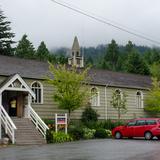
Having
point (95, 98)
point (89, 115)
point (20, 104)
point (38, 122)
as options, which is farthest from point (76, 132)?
point (95, 98)

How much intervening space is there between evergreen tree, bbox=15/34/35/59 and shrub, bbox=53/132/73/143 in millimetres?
48784

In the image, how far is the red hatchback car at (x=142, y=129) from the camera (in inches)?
1241

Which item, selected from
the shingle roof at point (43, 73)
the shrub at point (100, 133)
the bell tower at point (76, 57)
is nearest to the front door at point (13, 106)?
the shingle roof at point (43, 73)

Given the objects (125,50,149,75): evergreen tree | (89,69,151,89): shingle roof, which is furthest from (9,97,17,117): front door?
(125,50,149,75): evergreen tree

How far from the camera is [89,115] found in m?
39.6

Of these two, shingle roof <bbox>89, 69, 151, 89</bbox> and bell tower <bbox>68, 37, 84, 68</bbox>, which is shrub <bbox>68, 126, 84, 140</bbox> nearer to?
shingle roof <bbox>89, 69, 151, 89</bbox>

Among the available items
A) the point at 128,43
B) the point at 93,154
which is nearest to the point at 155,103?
the point at 93,154

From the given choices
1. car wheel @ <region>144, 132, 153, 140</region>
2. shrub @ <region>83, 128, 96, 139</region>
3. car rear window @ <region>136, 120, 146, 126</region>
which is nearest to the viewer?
car wheel @ <region>144, 132, 153, 140</region>

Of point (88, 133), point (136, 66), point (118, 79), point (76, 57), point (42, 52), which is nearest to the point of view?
point (88, 133)

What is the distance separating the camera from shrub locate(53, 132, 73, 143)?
30355 mm

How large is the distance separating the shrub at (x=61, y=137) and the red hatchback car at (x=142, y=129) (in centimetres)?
443

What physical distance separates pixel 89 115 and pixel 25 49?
45.8 m

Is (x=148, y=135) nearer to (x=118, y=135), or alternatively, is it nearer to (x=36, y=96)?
(x=118, y=135)

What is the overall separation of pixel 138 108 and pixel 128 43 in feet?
341
